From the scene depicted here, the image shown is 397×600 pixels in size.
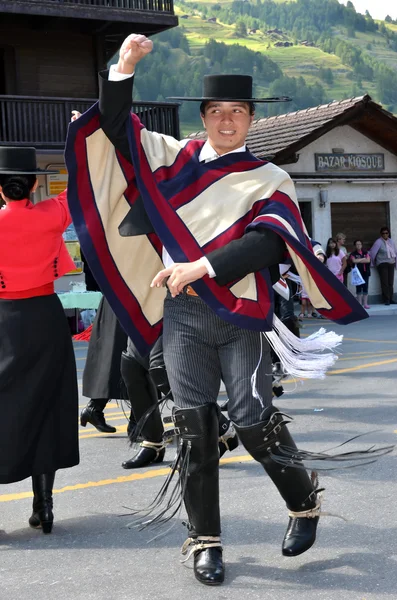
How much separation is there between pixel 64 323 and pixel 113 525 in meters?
1.02

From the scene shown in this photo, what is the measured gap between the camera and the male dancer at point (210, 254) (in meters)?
4.07

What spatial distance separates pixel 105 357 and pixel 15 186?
250cm

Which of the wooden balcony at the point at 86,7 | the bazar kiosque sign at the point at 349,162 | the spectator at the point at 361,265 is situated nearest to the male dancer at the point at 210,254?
the wooden balcony at the point at 86,7

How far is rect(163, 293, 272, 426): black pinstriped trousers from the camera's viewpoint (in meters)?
4.16

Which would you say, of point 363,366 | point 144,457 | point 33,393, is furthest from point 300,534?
point 363,366

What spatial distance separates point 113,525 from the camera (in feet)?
16.7

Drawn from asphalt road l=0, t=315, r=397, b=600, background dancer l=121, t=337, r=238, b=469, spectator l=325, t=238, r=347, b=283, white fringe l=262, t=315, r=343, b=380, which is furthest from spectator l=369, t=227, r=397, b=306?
white fringe l=262, t=315, r=343, b=380

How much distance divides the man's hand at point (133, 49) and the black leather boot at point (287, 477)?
1.46 m

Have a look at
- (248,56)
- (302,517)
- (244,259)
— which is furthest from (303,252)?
(248,56)

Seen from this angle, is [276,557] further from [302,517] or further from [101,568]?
[101,568]

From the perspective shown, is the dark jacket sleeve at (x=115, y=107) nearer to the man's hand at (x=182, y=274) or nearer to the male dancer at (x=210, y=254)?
the male dancer at (x=210, y=254)

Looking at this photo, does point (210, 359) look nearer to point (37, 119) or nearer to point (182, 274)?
point (182, 274)

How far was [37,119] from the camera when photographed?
21781 mm

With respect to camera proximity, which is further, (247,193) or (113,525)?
(113,525)
